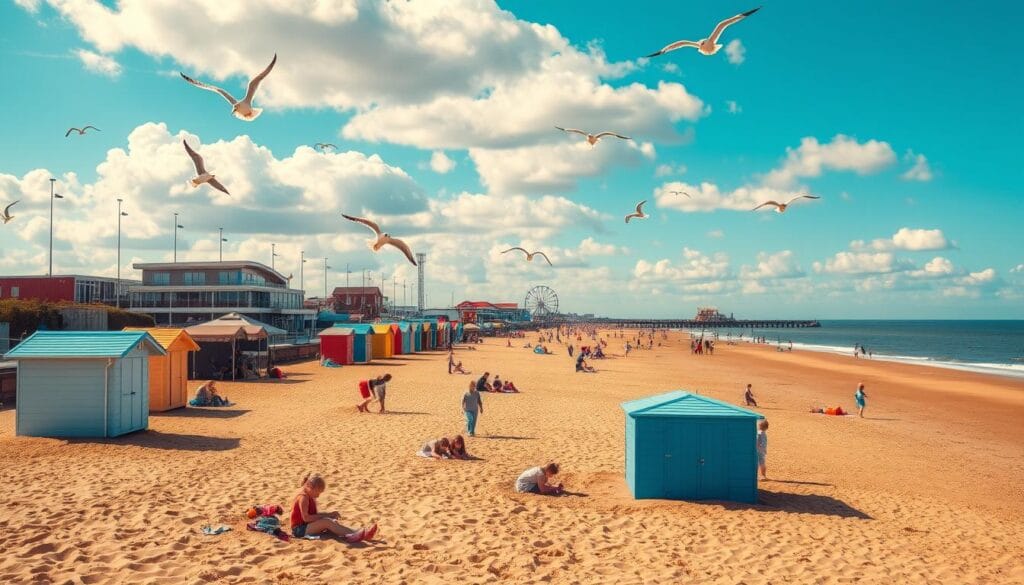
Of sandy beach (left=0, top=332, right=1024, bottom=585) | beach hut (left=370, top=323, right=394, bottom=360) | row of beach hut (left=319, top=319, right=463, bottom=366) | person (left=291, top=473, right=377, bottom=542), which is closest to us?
sandy beach (left=0, top=332, right=1024, bottom=585)

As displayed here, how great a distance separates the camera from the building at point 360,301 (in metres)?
99.1

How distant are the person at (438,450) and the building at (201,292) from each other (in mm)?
49707

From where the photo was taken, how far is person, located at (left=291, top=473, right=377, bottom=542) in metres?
7.80

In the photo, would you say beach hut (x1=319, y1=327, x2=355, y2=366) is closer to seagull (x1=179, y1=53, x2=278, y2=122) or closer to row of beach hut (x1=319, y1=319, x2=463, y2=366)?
row of beach hut (x1=319, y1=319, x2=463, y2=366)

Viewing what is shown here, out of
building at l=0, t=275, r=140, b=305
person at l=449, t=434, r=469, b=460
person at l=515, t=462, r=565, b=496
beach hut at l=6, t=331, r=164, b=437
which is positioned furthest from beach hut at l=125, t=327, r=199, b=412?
building at l=0, t=275, r=140, b=305

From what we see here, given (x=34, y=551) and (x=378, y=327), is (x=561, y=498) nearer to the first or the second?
(x=34, y=551)

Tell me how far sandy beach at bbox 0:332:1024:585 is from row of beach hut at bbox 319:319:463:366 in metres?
14.7

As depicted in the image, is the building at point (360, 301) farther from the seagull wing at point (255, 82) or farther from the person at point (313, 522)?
the person at point (313, 522)

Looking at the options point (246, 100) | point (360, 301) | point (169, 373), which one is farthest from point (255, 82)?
point (360, 301)

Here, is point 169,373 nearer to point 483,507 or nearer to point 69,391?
point 69,391

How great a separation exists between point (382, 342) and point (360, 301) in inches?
2639

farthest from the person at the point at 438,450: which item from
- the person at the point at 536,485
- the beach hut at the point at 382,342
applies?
the beach hut at the point at 382,342

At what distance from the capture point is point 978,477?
45.5 feet

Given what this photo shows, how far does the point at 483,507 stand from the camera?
31.0 ft
